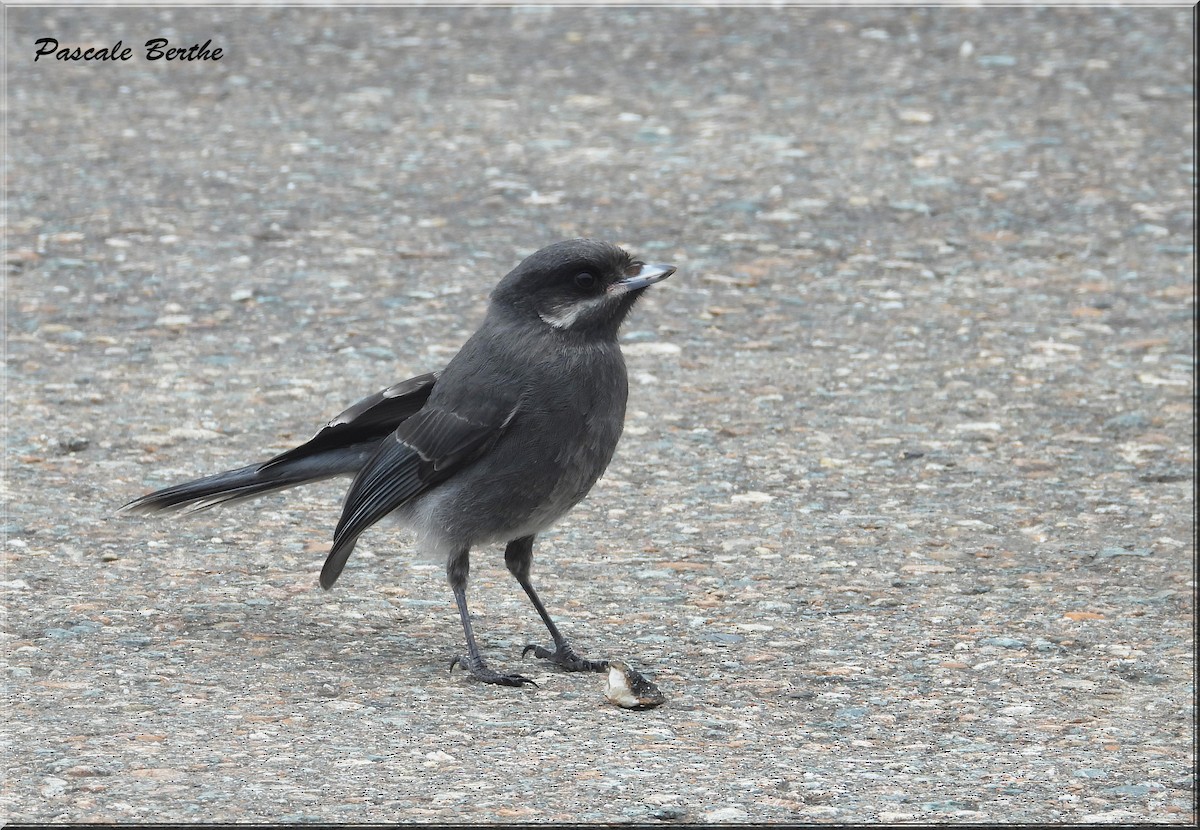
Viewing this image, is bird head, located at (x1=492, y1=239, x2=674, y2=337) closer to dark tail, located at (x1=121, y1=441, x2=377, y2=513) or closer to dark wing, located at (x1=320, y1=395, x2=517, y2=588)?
dark wing, located at (x1=320, y1=395, x2=517, y2=588)

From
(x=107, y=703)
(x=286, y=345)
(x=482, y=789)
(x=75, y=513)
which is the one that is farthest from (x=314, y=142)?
(x=482, y=789)

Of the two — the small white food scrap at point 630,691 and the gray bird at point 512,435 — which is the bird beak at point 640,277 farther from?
the small white food scrap at point 630,691

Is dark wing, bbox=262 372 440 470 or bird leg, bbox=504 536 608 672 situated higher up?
dark wing, bbox=262 372 440 470

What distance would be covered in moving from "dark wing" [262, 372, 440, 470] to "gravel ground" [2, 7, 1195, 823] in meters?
0.60

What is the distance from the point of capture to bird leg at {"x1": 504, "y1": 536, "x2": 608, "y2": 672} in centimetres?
545

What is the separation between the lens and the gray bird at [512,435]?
17.4 feet

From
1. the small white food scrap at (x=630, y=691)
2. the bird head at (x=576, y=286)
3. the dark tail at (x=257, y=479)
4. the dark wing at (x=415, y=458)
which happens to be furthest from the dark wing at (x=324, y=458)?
the small white food scrap at (x=630, y=691)

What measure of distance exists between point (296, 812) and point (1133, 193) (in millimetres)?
7740

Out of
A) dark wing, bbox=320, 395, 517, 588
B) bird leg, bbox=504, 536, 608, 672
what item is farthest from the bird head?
bird leg, bbox=504, 536, 608, 672

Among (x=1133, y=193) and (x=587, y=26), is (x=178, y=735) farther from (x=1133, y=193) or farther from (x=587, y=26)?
(x=587, y=26)

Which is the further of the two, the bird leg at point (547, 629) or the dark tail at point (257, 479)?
the dark tail at point (257, 479)

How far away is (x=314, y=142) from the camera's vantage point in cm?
1107

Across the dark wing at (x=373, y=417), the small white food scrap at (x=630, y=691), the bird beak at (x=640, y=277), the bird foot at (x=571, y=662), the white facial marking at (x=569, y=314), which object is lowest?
the bird foot at (x=571, y=662)

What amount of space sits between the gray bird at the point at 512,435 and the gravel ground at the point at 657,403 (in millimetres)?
430
